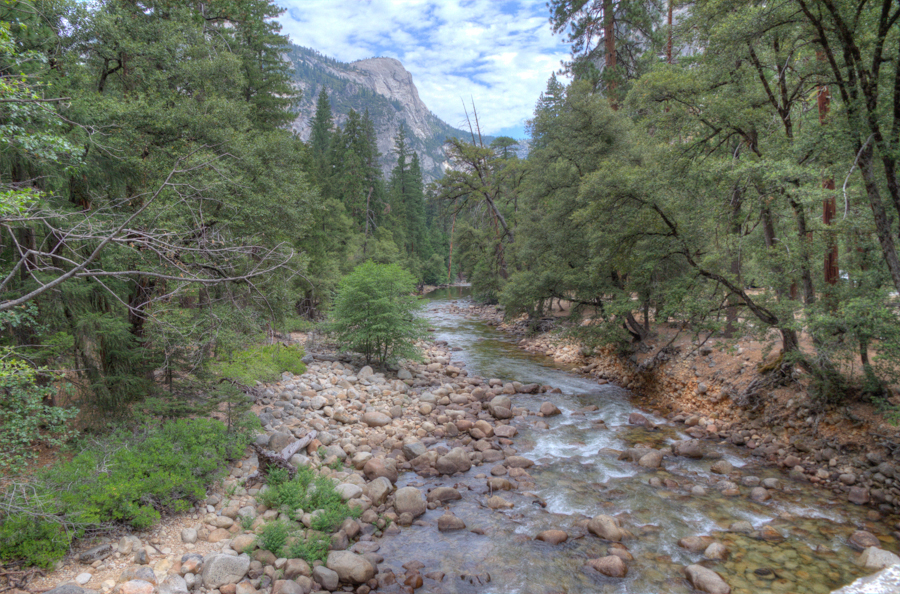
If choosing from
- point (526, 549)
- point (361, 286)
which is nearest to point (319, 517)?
point (526, 549)

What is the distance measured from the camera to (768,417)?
26.0 ft

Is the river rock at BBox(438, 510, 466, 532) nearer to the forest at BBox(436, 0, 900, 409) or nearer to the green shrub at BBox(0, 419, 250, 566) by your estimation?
the green shrub at BBox(0, 419, 250, 566)

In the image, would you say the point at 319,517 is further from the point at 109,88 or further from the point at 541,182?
the point at 541,182

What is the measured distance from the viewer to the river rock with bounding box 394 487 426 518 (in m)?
6.07

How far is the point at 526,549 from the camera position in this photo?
5.34 m

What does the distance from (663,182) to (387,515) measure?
329 inches

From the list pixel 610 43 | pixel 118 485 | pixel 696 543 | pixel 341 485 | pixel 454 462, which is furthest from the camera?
pixel 610 43

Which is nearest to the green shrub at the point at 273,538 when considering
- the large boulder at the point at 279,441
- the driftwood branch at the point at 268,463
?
the driftwood branch at the point at 268,463

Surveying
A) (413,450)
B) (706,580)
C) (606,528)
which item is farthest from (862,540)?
(413,450)

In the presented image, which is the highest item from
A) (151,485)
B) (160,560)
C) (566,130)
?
(566,130)

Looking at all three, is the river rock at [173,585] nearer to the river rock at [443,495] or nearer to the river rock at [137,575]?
the river rock at [137,575]

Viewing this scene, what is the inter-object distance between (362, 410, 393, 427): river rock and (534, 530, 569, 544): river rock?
14.5ft

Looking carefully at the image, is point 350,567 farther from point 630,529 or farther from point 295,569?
point 630,529

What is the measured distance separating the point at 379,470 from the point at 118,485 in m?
3.56
